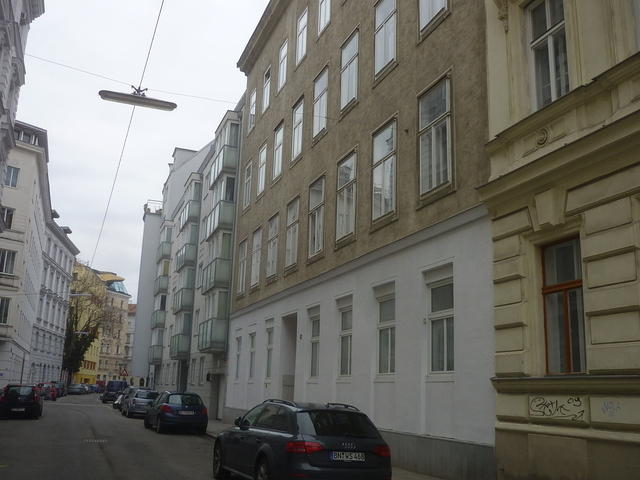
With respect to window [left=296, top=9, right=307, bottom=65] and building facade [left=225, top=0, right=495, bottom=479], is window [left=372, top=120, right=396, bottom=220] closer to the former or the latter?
building facade [left=225, top=0, right=495, bottom=479]

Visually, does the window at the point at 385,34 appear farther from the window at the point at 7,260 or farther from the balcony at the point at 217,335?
the window at the point at 7,260

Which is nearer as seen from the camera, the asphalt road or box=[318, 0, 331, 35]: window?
the asphalt road

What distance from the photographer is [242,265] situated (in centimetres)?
3047

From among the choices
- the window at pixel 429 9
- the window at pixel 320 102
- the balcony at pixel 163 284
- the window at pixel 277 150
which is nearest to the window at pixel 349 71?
the window at pixel 320 102

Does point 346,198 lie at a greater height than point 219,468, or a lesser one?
greater

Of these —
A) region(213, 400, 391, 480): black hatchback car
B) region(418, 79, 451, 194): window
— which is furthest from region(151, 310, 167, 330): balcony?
region(213, 400, 391, 480): black hatchback car

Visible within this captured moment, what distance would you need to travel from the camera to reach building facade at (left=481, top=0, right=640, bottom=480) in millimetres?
8875

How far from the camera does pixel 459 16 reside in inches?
555

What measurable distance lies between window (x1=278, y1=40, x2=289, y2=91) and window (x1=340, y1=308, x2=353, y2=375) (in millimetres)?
12100

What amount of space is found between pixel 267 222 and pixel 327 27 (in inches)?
327

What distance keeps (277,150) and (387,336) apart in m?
13.1

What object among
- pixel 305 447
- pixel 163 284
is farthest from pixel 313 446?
pixel 163 284

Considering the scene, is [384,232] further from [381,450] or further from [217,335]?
[217,335]

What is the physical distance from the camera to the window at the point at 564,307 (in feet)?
32.9
